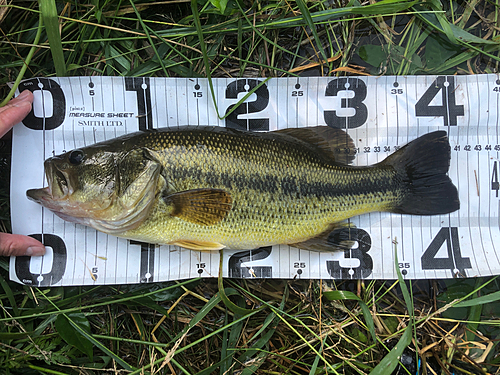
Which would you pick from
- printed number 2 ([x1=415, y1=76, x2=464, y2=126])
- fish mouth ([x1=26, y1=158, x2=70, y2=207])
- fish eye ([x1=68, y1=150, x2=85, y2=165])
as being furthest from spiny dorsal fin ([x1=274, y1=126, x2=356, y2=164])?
fish mouth ([x1=26, y1=158, x2=70, y2=207])

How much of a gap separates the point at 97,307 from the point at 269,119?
2184 millimetres

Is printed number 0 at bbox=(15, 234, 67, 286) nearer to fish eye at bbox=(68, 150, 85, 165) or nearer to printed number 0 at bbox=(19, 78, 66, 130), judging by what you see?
fish eye at bbox=(68, 150, 85, 165)

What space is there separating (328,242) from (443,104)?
1573 millimetres

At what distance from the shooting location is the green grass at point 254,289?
253cm

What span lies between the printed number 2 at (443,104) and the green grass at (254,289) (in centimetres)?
15

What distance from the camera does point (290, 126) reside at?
2.71 metres

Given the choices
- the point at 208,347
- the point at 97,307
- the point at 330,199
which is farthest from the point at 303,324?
the point at 97,307

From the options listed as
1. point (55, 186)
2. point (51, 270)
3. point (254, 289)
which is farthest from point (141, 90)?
point (254, 289)

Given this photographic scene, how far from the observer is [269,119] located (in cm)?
271

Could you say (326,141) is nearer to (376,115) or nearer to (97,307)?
(376,115)

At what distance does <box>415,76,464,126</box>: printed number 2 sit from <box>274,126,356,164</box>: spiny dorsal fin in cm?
74

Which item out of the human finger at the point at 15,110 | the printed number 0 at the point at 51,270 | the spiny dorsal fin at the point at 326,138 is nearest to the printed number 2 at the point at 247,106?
the spiny dorsal fin at the point at 326,138

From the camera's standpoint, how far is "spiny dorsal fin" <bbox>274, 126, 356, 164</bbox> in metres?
2.55

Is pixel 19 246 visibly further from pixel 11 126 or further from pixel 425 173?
pixel 425 173
